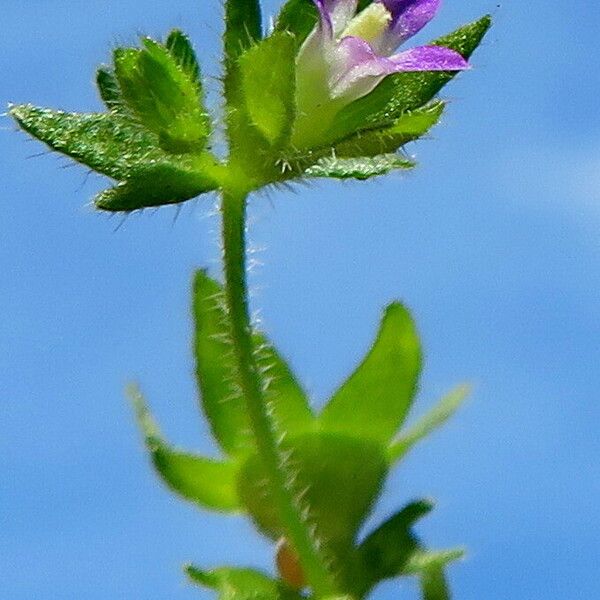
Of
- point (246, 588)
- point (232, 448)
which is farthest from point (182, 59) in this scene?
point (246, 588)

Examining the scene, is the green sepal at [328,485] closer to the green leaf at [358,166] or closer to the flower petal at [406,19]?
the green leaf at [358,166]

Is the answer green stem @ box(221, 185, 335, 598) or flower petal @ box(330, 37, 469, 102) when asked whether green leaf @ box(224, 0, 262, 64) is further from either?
green stem @ box(221, 185, 335, 598)

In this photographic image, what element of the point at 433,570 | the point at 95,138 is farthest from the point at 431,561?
the point at 95,138

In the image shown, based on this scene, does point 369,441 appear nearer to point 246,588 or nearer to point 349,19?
point 246,588

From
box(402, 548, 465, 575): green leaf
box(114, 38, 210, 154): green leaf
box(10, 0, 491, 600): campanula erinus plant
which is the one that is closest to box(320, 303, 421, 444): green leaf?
box(10, 0, 491, 600): campanula erinus plant

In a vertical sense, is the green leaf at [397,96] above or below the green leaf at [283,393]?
above

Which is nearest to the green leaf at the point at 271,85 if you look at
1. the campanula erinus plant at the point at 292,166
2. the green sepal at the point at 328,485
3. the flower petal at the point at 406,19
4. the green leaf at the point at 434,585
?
the campanula erinus plant at the point at 292,166
